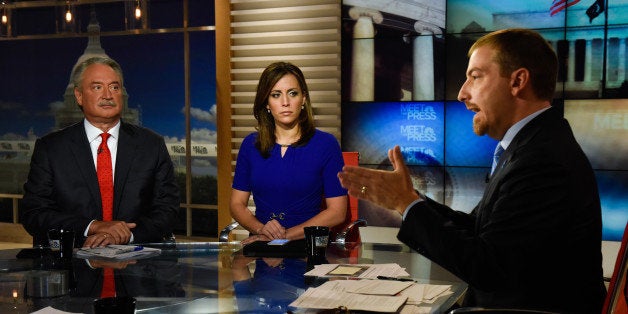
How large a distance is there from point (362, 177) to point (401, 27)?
135 inches

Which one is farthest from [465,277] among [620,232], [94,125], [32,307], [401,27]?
[401,27]

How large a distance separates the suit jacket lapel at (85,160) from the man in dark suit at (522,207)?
167 cm

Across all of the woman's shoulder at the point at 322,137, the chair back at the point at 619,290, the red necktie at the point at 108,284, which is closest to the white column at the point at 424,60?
the woman's shoulder at the point at 322,137

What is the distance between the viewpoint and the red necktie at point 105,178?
326 centimetres

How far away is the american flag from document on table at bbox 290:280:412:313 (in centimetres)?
341

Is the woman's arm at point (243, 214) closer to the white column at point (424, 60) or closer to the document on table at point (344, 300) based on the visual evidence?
the document on table at point (344, 300)

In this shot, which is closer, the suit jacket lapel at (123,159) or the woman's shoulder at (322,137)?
the suit jacket lapel at (123,159)

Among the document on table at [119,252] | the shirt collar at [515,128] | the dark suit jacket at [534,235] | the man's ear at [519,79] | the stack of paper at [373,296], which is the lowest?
the document on table at [119,252]

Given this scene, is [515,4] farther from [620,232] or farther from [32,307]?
[32,307]

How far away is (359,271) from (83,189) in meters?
1.56

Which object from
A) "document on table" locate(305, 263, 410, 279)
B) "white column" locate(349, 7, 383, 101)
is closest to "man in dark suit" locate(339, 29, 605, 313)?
"document on table" locate(305, 263, 410, 279)

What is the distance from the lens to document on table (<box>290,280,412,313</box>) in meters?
1.83

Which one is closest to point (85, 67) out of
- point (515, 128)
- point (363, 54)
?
point (515, 128)

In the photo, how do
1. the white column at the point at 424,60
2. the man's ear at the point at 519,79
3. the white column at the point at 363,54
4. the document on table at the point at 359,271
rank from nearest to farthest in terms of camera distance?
the man's ear at the point at 519,79
the document on table at the point at 359,271
the white column at the point at 424,60
the white column at the point at 363,54
